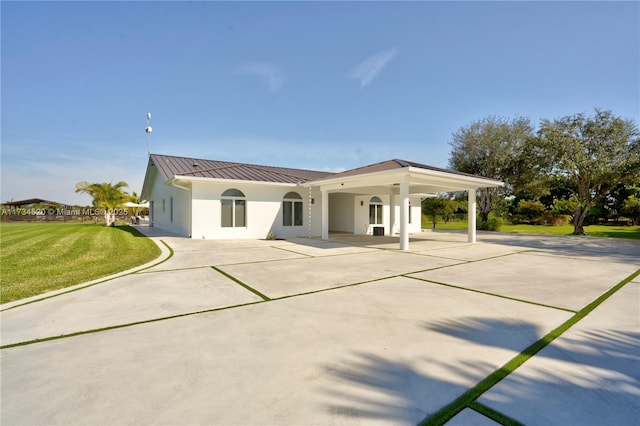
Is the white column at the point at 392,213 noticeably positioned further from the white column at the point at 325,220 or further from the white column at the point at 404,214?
the white column at the point at 404,214

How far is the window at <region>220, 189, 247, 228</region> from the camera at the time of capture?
50.1 feet

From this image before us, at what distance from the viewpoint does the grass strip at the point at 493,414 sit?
1.99 meters

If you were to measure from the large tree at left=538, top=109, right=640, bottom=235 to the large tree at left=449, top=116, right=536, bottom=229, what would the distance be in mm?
3251

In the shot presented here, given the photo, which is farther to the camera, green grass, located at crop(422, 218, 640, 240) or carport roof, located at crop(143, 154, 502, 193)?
green grass, located at crop(422, 218, 640, 240)

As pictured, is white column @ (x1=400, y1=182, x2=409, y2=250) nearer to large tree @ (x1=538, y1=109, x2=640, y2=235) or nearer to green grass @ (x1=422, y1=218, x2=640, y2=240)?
large tree @ (x1=538, y1=109, x2=640, y2=235)

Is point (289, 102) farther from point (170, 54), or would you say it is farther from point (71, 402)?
point (71, 402)

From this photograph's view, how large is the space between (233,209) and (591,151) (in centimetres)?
2322

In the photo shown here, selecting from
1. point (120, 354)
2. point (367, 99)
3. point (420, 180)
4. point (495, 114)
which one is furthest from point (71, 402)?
point (495, 114)

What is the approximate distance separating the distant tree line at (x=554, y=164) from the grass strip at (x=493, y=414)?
2253 centimetres

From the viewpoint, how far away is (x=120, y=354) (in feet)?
9.80

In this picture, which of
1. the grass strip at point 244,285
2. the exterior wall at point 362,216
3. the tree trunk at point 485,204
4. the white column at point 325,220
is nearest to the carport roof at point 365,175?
the white column at point 325,220

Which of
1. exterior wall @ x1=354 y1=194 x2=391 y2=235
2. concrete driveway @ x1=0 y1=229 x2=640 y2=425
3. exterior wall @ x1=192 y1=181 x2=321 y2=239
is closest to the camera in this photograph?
concrete driveway @ x1=0 y1=229 x2=640 y2=425

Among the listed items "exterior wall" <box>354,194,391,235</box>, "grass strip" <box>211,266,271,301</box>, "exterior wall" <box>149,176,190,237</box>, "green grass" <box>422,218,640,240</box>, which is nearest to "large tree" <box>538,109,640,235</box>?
"green grass" <box>422,218,640,240</box>

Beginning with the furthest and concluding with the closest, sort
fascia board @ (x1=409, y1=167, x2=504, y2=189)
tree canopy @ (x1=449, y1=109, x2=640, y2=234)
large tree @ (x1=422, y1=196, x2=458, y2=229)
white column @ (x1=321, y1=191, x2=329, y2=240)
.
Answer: large tree @ (x1=422, y1=196, x2=458, y2=229), tree canopy @ (x1=449, y1=109, x2=640, y2=234), white column @ (x1=321, y1=191, x2=329, y2=240), fascia board @ (x1=409, y1=167, x2=504, y2=189)
